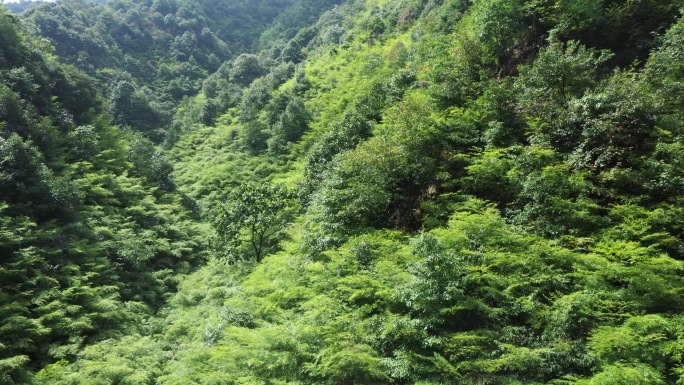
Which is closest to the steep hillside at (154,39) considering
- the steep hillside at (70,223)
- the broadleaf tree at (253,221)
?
the steep hillside at (70,223)

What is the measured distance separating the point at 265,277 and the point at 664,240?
13257mm

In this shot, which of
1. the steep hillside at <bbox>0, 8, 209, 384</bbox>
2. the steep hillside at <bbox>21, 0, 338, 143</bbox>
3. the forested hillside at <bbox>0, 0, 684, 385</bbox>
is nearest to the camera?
the forested hillside at <bbox>0, 0, 684, 385</bbox>

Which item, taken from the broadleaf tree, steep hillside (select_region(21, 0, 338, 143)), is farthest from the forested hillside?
steep hillside (select_region(21, 0, 338, 143))

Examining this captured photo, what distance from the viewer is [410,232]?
14828 mm

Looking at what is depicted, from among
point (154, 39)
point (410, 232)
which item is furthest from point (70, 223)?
point (154, 39)

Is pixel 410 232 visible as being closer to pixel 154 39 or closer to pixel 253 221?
pixel 253 221

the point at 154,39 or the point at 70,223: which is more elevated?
the point at 154,39

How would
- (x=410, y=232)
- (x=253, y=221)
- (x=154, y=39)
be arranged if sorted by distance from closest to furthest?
(x=410, y=232), (x=253, y=221), (x=154, y=39)

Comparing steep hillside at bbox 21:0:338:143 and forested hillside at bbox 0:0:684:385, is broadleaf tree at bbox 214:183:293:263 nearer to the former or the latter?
forested hillside at bbox 0:0:684:385

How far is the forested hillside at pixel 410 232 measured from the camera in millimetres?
8688

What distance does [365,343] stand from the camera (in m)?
9.52

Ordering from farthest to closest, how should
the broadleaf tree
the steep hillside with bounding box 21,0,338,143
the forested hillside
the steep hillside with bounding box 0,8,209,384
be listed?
the steep hillside with bounding box 21,0,338,143, the broadleaf tree, the steep hillside with bounding box 0,8,209,384, the forested hillside

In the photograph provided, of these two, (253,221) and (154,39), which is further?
(154,39)

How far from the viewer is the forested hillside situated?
8.69 meters
